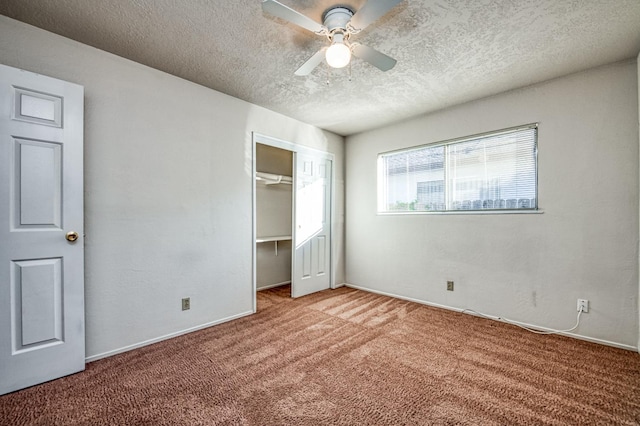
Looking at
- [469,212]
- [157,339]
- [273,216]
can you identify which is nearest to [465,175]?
[469,212]

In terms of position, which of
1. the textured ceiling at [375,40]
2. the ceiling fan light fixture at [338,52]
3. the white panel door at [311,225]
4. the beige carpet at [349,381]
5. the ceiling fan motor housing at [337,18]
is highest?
the textured ceiling at [375,40]

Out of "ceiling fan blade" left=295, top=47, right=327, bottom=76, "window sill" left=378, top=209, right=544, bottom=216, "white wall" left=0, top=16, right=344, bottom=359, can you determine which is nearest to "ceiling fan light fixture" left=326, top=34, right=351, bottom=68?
"ceiling fan blade" left=295, top=47, right=327, bottom=76

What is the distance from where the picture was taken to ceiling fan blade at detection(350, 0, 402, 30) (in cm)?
151

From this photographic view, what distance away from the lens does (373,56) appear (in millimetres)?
1986

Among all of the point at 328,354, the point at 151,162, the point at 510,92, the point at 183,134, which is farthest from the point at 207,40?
the point at 510,92

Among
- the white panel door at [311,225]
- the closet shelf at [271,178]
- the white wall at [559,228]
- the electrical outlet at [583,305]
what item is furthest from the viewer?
the closet shelf at [271,178]

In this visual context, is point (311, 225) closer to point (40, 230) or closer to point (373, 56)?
point (373, 56)

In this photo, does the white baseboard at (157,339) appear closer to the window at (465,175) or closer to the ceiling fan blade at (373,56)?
the window at (465,175)

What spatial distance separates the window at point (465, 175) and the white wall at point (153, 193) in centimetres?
202

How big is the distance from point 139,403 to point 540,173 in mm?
3780

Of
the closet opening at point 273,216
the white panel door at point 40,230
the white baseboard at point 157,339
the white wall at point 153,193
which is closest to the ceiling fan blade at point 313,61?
the white wall at point 153,193

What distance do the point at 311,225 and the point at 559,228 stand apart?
276cm

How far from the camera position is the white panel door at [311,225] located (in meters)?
3.90

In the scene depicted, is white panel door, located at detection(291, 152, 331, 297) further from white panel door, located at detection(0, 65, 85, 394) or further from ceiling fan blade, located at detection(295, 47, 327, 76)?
white panel door, located at detection(0, 65, 85, 394)
